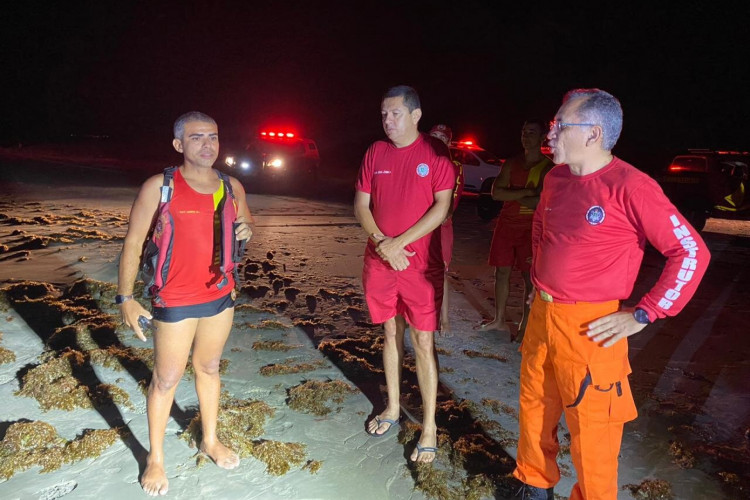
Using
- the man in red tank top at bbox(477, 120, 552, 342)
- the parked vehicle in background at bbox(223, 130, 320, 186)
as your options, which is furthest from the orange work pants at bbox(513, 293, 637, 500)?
the parked vehicle in background at bbox(223, 130, 320, 186)

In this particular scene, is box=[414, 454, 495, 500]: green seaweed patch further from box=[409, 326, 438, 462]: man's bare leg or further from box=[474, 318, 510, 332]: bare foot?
box=[474, 318, 510, 332]: bare foot

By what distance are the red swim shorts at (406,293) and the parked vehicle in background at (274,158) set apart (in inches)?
626

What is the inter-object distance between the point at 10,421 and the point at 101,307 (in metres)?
2.31

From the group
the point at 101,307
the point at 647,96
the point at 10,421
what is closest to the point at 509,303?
the point at 101,307

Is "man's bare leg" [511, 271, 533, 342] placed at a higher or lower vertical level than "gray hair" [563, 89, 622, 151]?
lower

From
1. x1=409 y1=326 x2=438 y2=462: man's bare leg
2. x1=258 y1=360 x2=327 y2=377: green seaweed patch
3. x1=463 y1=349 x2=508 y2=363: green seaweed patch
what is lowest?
x1=463 y1=349 x2=508 y2=363: green seaweed patch

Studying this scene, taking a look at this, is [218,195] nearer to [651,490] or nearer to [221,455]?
[221,455]

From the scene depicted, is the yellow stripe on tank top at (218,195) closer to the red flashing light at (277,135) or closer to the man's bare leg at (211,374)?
the man's bare leg at (211,374)

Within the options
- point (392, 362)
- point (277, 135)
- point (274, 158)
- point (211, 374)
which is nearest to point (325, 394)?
point (392, 362)

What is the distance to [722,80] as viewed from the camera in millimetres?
35469

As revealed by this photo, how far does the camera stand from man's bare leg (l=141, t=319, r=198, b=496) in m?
2.81

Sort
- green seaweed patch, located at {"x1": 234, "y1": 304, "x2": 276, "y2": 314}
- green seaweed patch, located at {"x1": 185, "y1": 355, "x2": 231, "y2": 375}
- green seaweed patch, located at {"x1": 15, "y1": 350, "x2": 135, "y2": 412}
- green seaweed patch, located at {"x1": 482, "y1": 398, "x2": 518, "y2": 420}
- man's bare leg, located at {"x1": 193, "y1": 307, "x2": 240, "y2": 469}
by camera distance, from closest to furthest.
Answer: man's bare leg, located at {"x1": 193, "y1": 307, "x2": 240, "y2": 469}, green seaweed patch, located at {"x1": 15, "y1": 350, "x2": 135, "y2": 412}, green seaweed patch, located at {"x1": 482, "y1": 398, "x2": 518, "y2": 420}, green seaweed patch, located at {"x1": 185, "y1": 355, "x2": 231, "y2": 375}, green seaweed patch, located at {"x1": 234, "y1": 304, "x2": 276, "y2": 314}

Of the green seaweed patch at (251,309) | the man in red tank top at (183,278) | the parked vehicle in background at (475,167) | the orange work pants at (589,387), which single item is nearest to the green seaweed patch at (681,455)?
the orange work pants at (589,387)

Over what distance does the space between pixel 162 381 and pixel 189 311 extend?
1.36 feet
